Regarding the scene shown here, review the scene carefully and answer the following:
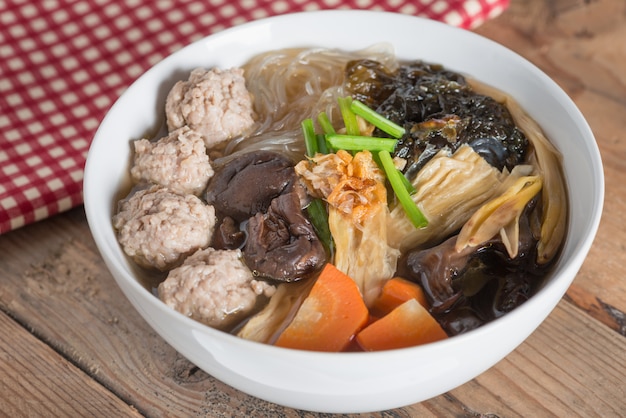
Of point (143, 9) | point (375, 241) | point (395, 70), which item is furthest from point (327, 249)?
point (143, 9)

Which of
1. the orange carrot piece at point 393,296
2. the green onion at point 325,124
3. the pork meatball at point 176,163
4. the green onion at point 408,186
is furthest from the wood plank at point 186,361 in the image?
the green onion at point 325,124

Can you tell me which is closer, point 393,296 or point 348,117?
point 393,296

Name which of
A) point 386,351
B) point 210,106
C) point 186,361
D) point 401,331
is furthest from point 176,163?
point 386,351

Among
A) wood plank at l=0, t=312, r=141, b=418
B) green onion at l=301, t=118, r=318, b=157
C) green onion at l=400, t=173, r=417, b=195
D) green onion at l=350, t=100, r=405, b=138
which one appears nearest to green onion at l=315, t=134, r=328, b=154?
green onion at l=301, t=118, r=318, b=157

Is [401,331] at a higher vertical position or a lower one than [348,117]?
lower

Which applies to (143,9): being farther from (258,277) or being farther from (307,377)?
(307,377)

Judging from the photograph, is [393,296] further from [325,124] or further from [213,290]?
[325,124]
